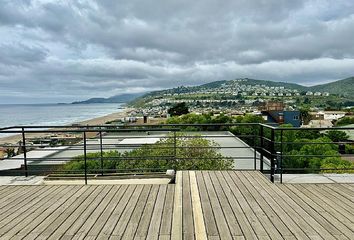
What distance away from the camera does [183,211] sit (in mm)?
3096

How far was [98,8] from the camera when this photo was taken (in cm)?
1167

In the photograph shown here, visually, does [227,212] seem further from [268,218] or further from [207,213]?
[268,218]

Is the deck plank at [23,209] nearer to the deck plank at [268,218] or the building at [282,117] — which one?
the deck plank at [268,218]

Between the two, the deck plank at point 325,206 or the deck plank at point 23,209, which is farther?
the deck plank at point 23,209

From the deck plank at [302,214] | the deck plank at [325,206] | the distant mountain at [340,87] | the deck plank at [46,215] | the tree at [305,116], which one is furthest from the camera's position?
the distant mountain at [340,87]

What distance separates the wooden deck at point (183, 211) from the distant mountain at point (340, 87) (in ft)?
435

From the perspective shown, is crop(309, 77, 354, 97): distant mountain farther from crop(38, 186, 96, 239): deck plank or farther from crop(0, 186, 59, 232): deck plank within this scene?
crop(0, 186, 59, 232): deck plank

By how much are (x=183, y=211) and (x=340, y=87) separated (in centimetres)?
14521

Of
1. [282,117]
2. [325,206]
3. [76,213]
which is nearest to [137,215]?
[76,213]

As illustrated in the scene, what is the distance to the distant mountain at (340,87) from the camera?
395ft

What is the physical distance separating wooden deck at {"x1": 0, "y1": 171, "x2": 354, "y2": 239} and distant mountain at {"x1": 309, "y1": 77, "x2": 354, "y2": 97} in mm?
132609

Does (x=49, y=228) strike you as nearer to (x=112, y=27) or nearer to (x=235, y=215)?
(x=235, y=215)

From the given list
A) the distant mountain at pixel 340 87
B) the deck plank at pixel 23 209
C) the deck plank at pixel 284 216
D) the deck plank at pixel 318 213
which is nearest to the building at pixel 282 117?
the deck plank at pixel 318 213

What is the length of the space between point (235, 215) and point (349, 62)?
9700 cm
